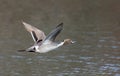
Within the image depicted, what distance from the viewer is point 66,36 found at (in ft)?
71.8

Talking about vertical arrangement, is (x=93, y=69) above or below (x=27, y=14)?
below

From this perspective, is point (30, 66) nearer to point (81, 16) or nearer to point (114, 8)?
point (81, 16)

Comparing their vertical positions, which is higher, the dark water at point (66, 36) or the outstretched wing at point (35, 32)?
the dark water at point (66, 36)

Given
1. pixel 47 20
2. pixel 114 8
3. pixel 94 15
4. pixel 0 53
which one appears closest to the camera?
pixel 0 53

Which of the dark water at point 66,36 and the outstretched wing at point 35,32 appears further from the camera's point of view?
the dark water at point 66,36

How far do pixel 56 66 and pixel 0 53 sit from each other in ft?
9.02

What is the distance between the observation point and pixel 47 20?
25.0m

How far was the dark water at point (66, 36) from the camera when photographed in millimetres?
17094

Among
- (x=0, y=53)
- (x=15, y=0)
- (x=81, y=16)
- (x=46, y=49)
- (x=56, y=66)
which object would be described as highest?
(x=15, y=0)

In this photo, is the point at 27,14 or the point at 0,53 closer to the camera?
the point at 0,53

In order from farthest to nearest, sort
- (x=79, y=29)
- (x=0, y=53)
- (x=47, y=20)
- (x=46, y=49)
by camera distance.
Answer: (x=47, y=20) < (x=79, y=29) < (x=0, y=53) < (x=46, y=49)

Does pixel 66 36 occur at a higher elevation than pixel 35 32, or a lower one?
higher

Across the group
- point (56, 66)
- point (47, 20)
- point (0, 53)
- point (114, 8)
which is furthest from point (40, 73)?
point (114, 8)

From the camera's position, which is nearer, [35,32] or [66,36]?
[35,32]
